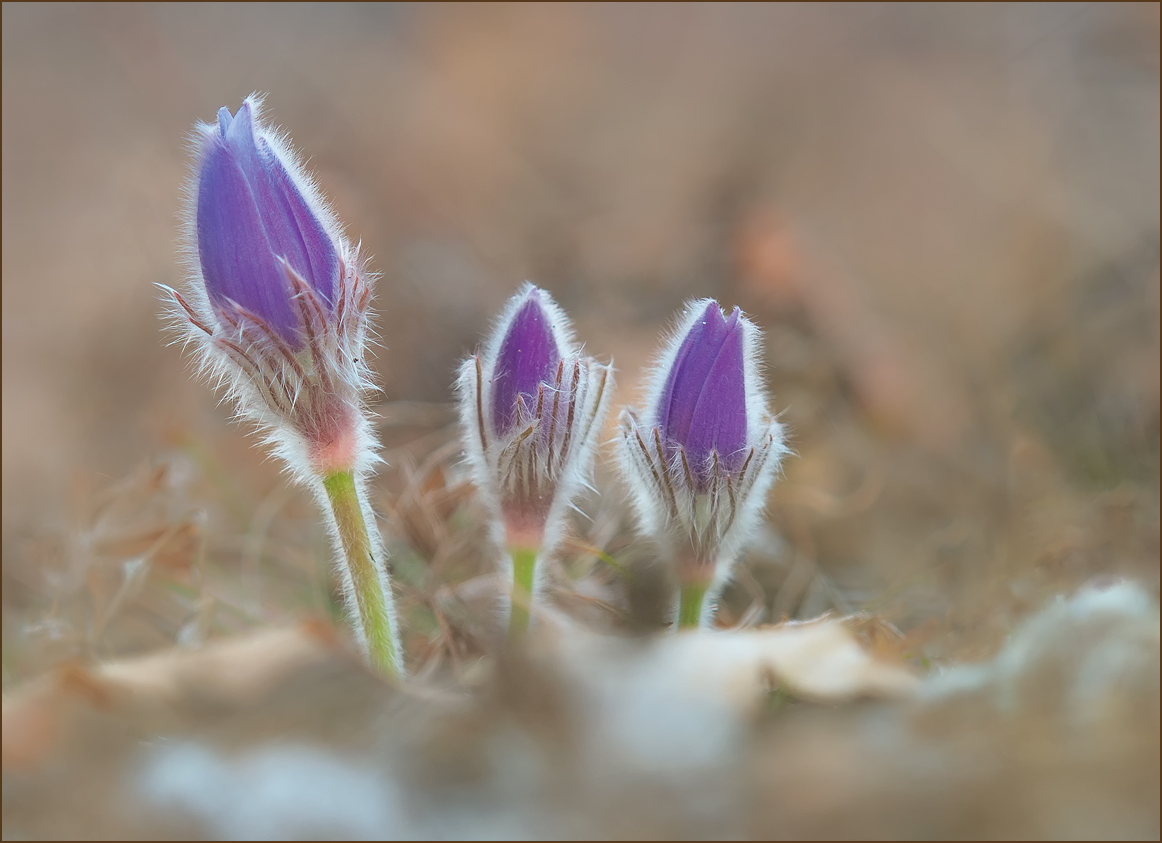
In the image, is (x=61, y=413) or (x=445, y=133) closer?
(x=61, y=413)

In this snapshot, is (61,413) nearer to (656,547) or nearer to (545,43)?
(656,547)

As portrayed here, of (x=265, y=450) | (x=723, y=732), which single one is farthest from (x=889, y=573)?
(x=265, y=450)

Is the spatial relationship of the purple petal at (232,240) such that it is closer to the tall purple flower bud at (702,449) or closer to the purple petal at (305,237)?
the purple petal at (305,237)

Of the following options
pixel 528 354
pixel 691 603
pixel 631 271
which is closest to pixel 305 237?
pixel 528 354

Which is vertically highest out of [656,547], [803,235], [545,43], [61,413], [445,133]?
[545,43]

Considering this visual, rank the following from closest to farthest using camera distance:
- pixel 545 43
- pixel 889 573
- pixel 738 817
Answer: pixel 738 817, pixel 889 573, pixel 545 43
